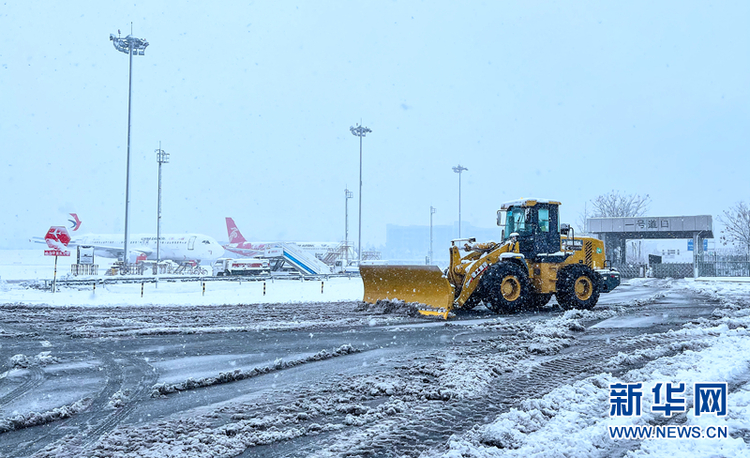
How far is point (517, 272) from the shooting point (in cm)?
1421

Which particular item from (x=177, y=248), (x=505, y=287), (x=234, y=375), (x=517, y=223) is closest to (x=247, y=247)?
(x=177, y=248)

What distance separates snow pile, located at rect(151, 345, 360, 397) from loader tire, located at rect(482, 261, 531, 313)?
238 inches

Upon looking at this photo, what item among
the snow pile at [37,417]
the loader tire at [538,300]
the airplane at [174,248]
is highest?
the airplane at [174,248]

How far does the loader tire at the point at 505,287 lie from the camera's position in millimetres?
13891

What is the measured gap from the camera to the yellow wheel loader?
45.8ft

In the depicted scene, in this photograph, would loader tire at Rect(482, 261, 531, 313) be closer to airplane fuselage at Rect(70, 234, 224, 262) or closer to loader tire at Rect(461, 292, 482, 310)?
loader tire at Rect(461, 292, 482, 310)

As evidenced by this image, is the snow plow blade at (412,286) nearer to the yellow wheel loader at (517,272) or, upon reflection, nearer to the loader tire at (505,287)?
the yellow wheel loader at (517,272)

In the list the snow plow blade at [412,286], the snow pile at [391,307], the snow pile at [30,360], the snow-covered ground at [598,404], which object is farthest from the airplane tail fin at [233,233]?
the snow pile at [30,360]

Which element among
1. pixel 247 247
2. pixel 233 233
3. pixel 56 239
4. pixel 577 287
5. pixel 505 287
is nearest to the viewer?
pixel 505 287

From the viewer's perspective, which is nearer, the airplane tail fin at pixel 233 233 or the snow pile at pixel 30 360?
the snow pile at pixel 30 360

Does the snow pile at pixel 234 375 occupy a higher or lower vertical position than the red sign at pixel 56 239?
lower

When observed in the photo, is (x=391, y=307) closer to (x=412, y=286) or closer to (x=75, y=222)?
(x=412, y=286)

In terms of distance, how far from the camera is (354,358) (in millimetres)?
8367

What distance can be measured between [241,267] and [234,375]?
32.4 m
